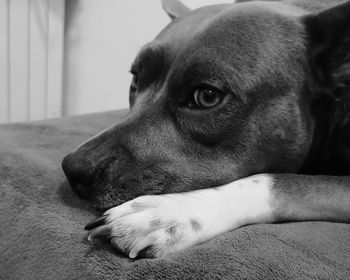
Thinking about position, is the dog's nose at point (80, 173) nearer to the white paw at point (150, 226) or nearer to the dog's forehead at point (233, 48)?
the white paw at point (150, 226)

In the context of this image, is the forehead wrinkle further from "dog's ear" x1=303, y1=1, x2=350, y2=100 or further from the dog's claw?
the dog's claw

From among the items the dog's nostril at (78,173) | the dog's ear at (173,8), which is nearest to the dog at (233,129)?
the dog's nostril at (78,173)

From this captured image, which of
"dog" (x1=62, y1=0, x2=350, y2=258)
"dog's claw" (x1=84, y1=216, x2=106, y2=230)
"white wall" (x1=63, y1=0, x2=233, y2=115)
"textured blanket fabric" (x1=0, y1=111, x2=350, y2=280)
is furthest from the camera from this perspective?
"white wall" (x1=63, y1=0, x2=233, y2=115)

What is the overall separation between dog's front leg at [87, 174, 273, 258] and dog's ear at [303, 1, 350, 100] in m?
0.41

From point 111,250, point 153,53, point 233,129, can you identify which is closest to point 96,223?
point 111,250

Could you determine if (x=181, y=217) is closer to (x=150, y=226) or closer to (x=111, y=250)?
(x=150, y=226)

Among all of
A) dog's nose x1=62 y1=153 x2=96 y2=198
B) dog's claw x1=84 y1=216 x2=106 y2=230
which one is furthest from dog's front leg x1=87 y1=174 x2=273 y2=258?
Result: dog's nose x1=62 y1=153 x2=96 y2=198

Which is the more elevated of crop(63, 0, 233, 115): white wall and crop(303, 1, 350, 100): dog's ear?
crop(303, 1, 350, 100): dog's ear

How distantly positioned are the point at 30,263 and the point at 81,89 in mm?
2969

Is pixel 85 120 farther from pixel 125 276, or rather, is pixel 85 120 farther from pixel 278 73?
pixel 125 276

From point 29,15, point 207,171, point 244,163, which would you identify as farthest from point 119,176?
point 29,15

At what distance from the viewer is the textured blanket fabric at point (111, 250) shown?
0.92m

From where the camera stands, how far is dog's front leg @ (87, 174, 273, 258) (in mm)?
995

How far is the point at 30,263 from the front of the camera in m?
1.00
